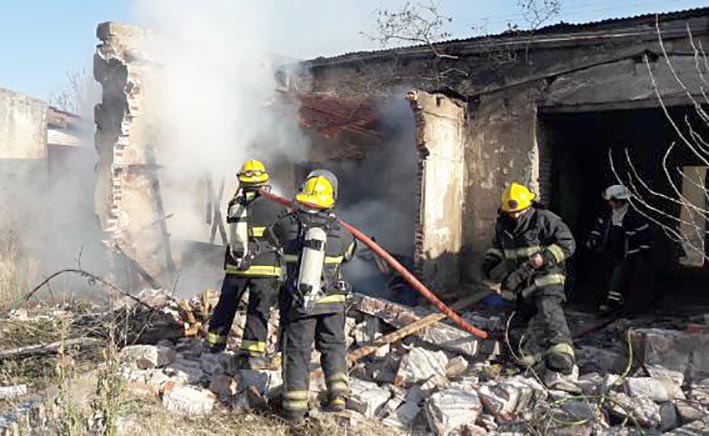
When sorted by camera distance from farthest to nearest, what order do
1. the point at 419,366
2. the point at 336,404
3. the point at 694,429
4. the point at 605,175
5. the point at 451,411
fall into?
the point at 605,175 < the point at 419,366 < the point at 336,404 < the point at 451,411 < the point at 694,429

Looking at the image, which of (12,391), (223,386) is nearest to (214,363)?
(223,386)

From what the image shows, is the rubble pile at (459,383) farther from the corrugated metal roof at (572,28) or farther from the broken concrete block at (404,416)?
the corrugated metal roof at (572,28)

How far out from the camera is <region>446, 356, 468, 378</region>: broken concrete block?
5445 millimetres

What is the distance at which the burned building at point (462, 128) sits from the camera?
741cm

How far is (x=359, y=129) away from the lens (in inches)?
366

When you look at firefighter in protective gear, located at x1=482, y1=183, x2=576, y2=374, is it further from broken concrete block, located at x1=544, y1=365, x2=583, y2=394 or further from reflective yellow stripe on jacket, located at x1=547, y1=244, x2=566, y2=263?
broken concrete block, located at x1=544, y1=365, x2=583, y2=394

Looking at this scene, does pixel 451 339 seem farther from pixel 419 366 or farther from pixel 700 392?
pixel 700 392

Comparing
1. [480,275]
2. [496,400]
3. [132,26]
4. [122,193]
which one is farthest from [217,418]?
[132,26]

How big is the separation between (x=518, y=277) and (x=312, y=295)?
2.07 m

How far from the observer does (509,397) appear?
466 centimetres

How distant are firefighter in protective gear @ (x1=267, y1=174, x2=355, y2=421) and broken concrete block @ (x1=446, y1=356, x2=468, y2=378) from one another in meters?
1.11

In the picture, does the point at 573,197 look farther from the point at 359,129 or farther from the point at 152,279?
the point at 152,279

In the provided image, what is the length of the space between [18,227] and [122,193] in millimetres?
4082

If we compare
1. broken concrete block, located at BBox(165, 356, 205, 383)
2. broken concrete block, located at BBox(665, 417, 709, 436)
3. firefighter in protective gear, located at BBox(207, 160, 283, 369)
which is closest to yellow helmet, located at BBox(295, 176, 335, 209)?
firefighter in protective gear, located at BBox(207, 160, 283, 369)
